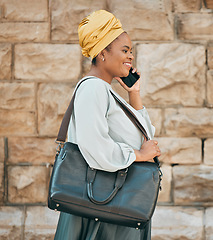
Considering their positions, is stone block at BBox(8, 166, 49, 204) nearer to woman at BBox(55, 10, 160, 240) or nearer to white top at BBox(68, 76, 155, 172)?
woman at BBox(55, 10, 160, 240)

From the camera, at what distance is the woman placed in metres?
1.71

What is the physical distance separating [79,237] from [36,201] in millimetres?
1513

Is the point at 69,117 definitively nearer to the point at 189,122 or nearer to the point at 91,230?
the point at 91,230

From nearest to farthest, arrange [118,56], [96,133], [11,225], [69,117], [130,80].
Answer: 1. [96,133]
2. [69,117]
3. [118,56]
4. [130,80]
5. [11,225]

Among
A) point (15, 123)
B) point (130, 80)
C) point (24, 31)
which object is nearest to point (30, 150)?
point (15, 123)

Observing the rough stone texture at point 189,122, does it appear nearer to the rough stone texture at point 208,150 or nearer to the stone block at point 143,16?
the rough stone texture at point 208,150

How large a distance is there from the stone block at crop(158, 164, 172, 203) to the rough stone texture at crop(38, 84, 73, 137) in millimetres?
979

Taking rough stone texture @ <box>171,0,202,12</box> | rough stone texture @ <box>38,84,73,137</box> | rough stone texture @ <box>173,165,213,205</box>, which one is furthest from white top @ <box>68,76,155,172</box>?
rough stone texture @ <box>171,0,202,12</box>

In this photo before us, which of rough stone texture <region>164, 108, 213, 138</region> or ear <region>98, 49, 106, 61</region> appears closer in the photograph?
ear <region>98, 49, 106, 61</region>

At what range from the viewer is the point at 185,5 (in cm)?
331

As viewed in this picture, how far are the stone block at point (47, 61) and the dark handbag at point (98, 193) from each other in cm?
164

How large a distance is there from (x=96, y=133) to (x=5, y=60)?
6.14 ft

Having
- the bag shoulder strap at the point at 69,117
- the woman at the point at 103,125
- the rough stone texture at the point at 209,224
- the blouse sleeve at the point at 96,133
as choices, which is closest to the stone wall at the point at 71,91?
the rough stone texture at the point at 209,224

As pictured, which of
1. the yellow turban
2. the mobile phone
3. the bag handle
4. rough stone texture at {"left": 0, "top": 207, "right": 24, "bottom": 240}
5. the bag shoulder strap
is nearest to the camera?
the bag handle
